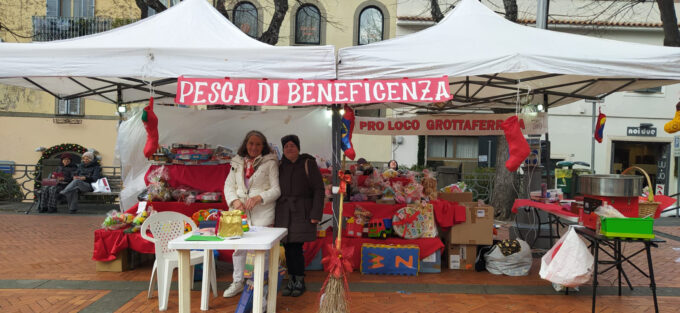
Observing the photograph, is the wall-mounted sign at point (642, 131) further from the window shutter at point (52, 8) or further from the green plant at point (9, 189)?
the window shutter at point (52, 8)

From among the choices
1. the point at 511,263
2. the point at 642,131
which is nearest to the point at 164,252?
the point at 511,263

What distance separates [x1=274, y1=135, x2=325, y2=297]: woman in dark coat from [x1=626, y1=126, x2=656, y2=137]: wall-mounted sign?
14.5 m

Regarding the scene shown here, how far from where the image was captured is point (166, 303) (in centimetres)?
428

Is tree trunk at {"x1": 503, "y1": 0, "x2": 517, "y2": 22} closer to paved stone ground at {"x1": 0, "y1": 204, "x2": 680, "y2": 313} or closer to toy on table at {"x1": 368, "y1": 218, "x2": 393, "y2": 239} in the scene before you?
paved stone ground at {"x1": 0, "y1": 204, "x2": 680, "y2": 313}

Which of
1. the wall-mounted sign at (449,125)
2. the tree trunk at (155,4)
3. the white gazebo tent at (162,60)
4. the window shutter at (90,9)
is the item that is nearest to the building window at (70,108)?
the window shutter at (90,9)

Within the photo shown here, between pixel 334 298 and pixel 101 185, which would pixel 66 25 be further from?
pixel 334 298

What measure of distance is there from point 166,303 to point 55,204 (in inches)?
313

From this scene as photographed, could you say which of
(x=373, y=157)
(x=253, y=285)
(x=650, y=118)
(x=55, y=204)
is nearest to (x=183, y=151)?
(x=253, y=285)

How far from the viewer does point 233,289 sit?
4.61 m

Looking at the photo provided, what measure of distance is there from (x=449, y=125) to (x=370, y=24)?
961 cm

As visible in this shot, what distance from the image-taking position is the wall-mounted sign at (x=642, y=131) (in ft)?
48.2

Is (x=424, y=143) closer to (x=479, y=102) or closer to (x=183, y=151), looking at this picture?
(x=479, y=102)

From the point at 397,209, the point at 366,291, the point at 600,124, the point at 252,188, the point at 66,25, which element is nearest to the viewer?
the point at 252,188

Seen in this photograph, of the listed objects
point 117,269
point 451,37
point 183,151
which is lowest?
point 117,269
